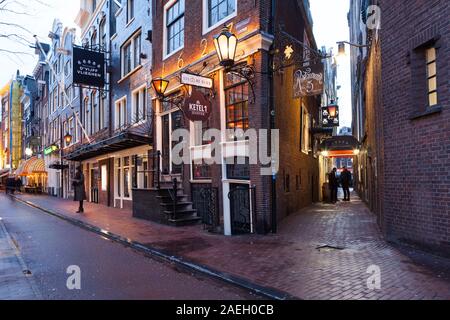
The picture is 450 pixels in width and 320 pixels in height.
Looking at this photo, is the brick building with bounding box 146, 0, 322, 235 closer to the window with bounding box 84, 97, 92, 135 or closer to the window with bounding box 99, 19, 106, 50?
the window with bounding box 99, 19, 106, 50

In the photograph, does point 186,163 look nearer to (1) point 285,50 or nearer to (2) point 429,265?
(1) point 285,50

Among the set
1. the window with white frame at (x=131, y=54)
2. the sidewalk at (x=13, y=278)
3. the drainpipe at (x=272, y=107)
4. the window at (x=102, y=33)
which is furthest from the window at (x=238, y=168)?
the window at (x=102, y=33)

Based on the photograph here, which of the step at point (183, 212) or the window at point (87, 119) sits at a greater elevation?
the window at point (87, 119)

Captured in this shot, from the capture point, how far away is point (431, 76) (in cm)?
737

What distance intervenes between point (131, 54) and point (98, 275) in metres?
14.7

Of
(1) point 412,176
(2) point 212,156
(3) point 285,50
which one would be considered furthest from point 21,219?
(1) point 412,176

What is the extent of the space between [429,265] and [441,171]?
1.69 metres

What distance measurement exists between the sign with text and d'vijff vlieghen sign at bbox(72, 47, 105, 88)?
1117 centimetres

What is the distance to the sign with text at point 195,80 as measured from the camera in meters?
9.80

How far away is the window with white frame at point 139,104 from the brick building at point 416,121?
10.9 m

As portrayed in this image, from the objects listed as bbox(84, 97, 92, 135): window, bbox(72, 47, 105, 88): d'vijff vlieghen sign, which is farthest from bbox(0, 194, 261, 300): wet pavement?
bbox(84, 97, 92, 135): window

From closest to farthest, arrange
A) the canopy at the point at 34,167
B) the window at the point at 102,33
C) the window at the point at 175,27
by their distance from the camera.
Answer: the window at the point at 175,27
the window at the point at 102,33
the canopy at the point at 34,167

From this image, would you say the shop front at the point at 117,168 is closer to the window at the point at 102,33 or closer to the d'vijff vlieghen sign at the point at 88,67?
the d'vijff vlieghen sign at the point at 88,67

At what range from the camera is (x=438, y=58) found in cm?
693
